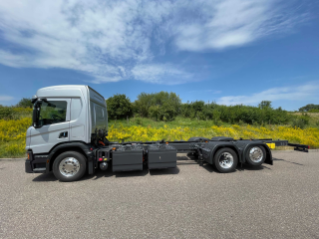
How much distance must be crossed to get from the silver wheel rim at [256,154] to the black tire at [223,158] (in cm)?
65

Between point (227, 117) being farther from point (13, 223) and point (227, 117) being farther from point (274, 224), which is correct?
point (13, 223)

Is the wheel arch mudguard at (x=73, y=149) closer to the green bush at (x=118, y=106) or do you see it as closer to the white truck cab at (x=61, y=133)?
the white truck cab at (x=61, y=133)

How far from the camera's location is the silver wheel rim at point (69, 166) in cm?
501

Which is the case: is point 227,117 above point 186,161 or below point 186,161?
above

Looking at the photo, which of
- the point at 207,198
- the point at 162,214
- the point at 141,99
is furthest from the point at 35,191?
the point at 141,99

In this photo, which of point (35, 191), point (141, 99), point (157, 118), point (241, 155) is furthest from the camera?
point (141, 99)

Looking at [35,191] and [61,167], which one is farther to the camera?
[61,167]

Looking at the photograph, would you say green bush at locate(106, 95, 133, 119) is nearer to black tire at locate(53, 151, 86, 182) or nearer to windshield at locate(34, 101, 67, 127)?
windshield at locate(34, 101, 67, 127)

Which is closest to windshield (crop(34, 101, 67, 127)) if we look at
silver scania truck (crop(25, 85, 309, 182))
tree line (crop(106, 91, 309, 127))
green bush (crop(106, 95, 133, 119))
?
silver scania truck (crop(25, 85, 309, 182))

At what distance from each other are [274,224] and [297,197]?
4.98 ft

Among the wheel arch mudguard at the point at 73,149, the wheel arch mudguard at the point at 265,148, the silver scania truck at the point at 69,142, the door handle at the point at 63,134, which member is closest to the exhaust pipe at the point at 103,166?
the silver scania truck at the point at 69,142

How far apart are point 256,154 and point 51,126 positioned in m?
6.74

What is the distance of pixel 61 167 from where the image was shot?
5004 millimetres

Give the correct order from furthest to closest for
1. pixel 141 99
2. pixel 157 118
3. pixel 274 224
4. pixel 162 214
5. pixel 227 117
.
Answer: pixel 141 99
pixel 157 118
pixel 227 117
pixel 162 214
pixel 274 224
